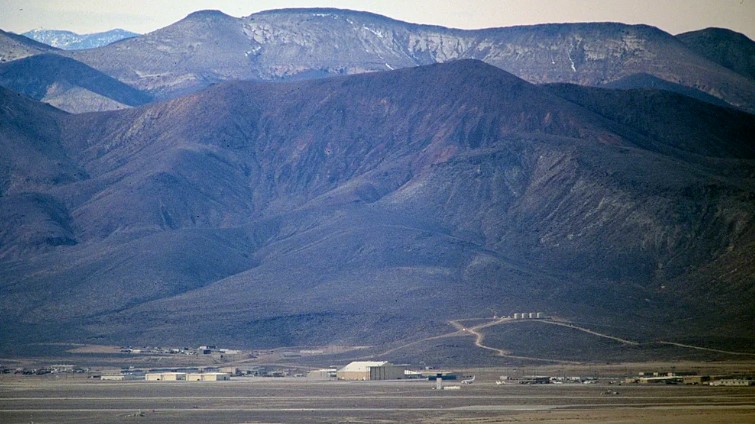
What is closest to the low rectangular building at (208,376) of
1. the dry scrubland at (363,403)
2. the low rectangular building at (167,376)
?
the low rectangular building at (167,376)

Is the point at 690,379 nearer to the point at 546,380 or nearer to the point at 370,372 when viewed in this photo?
the point at 546,380

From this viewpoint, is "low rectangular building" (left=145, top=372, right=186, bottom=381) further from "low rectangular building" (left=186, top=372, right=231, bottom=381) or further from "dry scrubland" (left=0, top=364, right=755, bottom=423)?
"dry scrubland" (left=0, top=364, right=755, bottom=423)

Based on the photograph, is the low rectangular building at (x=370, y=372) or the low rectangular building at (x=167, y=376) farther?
the low rectangular building at (x=167, y=376)

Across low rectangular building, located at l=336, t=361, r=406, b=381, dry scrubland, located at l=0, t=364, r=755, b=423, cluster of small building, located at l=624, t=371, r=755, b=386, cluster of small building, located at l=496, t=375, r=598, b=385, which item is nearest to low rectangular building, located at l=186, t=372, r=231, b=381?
dry scrubland, located at l=0, t=364, r=755, b=423

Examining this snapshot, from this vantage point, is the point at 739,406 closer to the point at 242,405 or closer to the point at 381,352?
the point at 242,405

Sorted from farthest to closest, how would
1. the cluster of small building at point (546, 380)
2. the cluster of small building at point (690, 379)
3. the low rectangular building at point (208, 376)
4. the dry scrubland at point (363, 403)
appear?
the low rectangular building at point (208, 376) → the cluster of small building at point (546, 380) → the cluster of small building at point (690, 379) → the dry scrubland at point (363, 403)

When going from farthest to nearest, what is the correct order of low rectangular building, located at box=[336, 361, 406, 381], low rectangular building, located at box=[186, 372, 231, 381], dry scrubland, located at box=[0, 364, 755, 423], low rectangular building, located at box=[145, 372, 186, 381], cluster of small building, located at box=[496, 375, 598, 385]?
low rectangular building, located at box=[145, 372, 186, 381]
low rectangular building, located at box=[186, 372, 231, 381]
low rectangular building, located at box=[336, 361, 406, 381]
cluster of small building, located at box=[496, 375, 598, 385]
dry scrubland, located at box=[0, 364, 755, 423]

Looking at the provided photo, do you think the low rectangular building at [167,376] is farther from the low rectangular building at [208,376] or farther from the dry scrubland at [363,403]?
the dry scrubland at [363,403]

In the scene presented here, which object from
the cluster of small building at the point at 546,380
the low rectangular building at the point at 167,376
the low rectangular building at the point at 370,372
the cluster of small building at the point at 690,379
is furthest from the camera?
the low rectangular building at the point at 167,376
